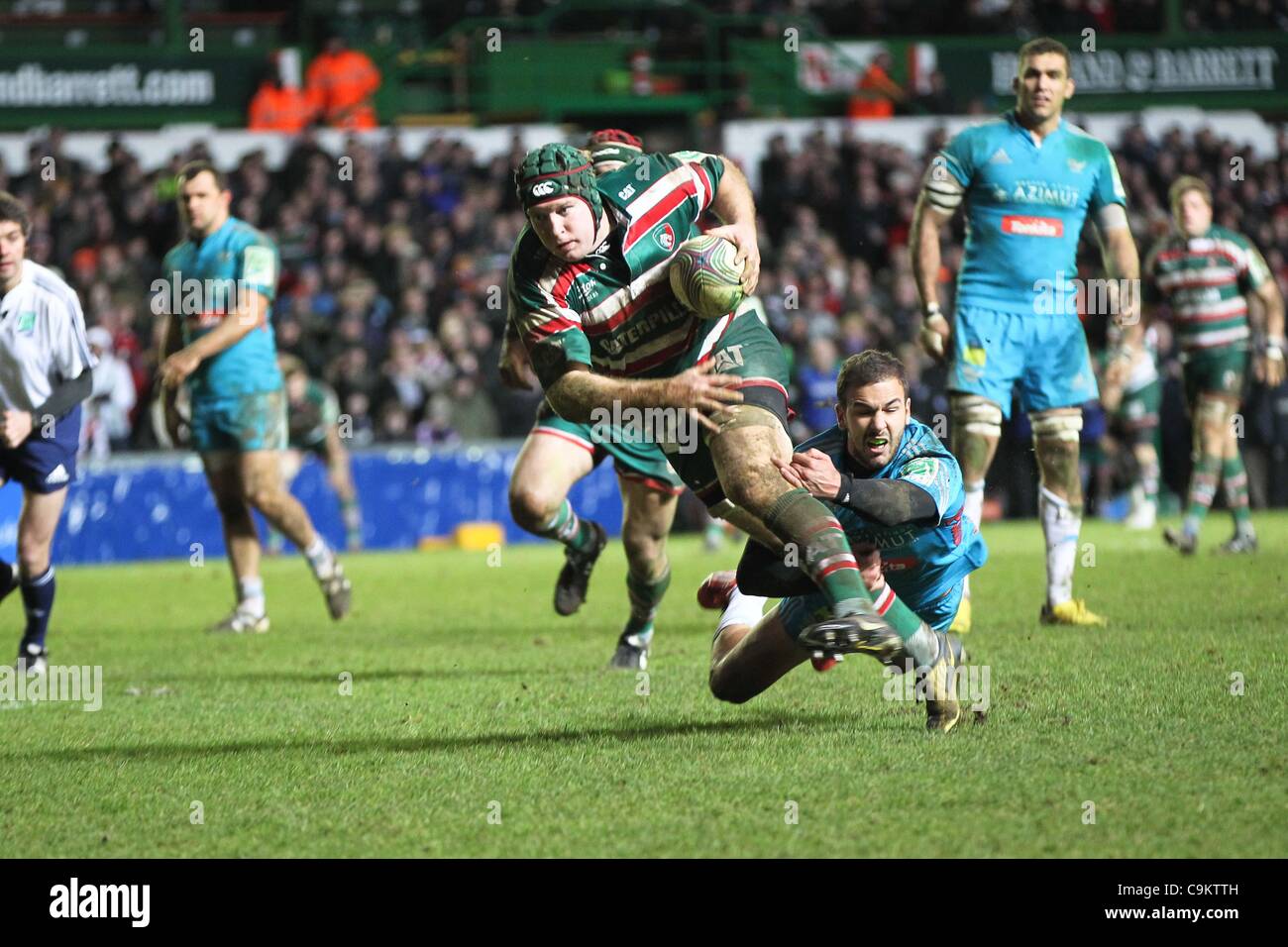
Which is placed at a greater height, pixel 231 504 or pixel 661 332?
pixel 661 332

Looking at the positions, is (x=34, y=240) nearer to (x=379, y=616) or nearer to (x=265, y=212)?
(x=265, y=212)

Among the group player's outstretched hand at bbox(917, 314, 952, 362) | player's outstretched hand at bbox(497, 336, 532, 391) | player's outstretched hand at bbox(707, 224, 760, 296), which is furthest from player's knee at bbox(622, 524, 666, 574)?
player's outstretched hand at bbox(707, 224, 760, 296)

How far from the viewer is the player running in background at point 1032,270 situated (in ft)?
27.4

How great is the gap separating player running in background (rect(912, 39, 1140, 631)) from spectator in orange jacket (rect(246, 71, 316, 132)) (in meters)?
14.4

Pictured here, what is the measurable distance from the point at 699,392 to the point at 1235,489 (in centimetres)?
805

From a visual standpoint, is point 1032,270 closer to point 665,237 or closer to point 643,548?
point 643,548

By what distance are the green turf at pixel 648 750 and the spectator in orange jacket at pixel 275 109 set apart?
13122 millimetres

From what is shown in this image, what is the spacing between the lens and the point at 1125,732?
5.31 meters

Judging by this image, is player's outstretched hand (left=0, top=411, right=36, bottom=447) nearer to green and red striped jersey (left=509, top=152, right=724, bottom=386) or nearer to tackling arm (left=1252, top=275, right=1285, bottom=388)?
green and red striped jersey (left=509, top=152, right=724, bottom=386)

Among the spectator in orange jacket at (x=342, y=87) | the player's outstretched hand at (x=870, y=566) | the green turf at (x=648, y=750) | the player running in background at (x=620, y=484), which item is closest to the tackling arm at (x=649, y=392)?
the player's outstretched hand at (x=870, y=566)

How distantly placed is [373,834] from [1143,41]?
20496 mm

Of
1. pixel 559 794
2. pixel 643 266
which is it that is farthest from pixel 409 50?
pixel 559 794

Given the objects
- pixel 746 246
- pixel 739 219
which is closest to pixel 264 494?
pixel 739 219

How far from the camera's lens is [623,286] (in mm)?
5926
